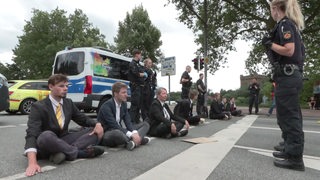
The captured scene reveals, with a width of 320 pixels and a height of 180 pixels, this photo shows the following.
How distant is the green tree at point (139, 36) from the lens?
3484 centimetres

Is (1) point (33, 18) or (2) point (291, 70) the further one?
(1) point (33, 18)

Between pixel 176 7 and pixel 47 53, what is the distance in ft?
83.4

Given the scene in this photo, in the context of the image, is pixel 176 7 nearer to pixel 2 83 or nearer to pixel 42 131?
pixel 2 83

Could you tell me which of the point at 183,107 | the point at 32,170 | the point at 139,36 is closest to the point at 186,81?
the point at 183,107

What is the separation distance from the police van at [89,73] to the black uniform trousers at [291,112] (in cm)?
788

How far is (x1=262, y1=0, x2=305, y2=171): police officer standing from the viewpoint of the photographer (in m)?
4.35

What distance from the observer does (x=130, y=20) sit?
3591 cm

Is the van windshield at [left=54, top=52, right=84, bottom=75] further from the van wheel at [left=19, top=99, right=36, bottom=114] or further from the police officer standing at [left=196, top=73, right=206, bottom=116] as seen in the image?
the police officer standing at [left=196, top=73, right=206, bottom=116]

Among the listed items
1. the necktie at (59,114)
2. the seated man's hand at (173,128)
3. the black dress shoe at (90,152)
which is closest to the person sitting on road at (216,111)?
the seated man's hand at (173,128)

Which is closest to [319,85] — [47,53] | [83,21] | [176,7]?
[176,7]

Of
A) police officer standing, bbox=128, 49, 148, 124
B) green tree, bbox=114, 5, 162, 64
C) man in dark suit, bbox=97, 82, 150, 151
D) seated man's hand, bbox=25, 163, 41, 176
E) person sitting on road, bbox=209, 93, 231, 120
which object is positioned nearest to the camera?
seated man's hand, bbox=25, 163, 41, 176

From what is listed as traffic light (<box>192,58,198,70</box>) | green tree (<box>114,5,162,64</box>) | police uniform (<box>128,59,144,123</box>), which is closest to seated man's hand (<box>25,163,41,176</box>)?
police uniform (<box>128,59,144,123</box>)

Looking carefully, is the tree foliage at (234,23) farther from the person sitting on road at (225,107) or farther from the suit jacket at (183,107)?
the suit jacket at (183,107)

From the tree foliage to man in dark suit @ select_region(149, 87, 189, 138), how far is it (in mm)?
15270
